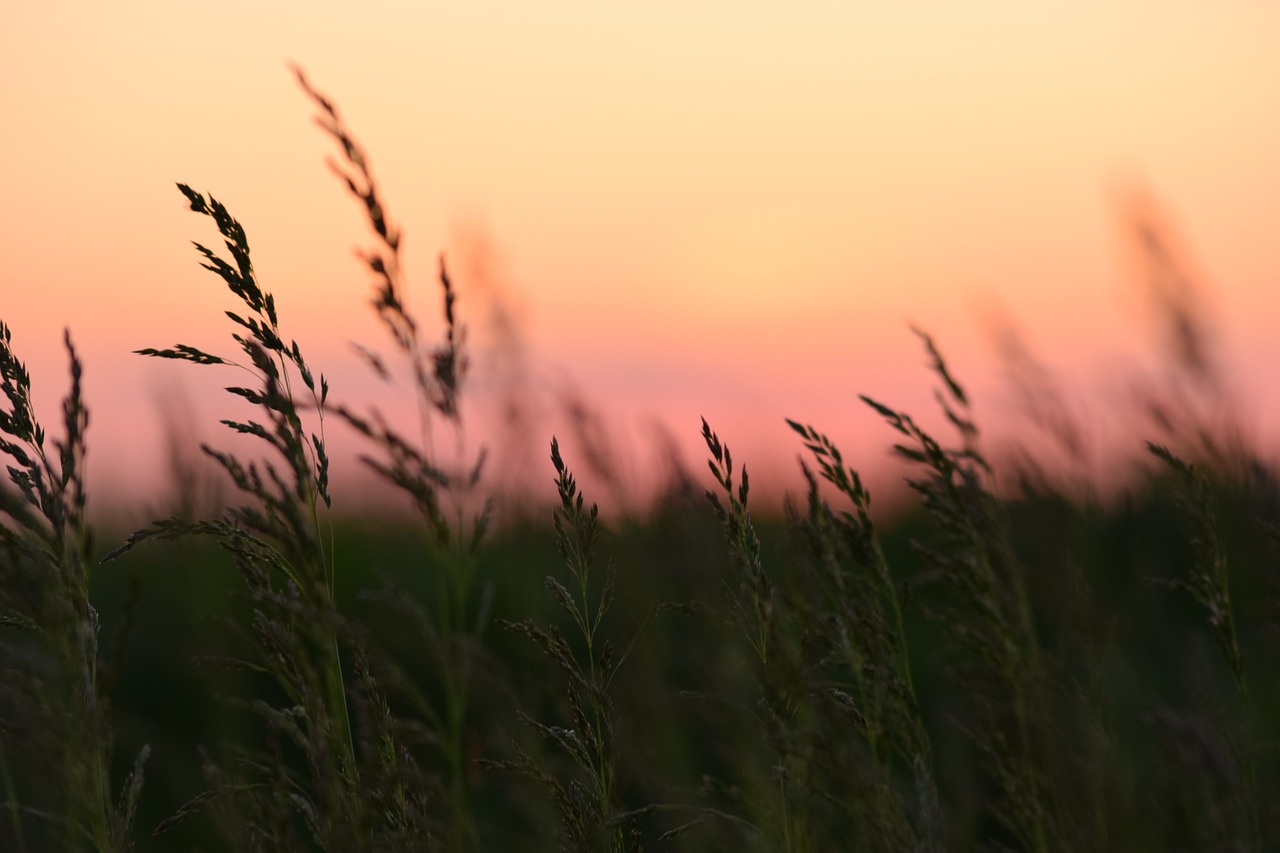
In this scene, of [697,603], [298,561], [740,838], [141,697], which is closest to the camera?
[298,561]

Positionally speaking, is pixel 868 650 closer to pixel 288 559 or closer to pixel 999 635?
pixel 999 635

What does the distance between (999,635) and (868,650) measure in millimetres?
244

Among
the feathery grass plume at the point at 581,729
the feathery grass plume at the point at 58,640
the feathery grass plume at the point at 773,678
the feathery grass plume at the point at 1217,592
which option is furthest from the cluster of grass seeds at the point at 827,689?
the feathery grass plume at the point at 58,640

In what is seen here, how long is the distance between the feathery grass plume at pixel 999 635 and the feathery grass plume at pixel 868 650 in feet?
0.41

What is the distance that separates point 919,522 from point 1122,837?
7.21 m

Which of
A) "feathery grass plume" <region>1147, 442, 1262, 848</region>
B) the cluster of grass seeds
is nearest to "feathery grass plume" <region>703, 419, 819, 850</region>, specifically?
the cluster of grass seeds

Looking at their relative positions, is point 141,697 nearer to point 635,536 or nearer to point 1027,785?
point 635,536

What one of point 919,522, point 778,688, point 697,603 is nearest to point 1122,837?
point 778,688

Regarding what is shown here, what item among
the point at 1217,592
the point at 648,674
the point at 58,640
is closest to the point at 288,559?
the point at 58,640

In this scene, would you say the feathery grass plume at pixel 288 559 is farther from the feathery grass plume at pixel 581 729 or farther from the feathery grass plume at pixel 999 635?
the feathery grass plume at pixel 999 635

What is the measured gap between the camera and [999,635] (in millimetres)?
2143

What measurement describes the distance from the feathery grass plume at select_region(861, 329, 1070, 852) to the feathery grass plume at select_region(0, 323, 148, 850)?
1479 mm

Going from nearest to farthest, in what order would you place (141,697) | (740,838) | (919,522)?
(740,838), (141,697), (919,522)

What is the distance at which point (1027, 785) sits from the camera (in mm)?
2100
